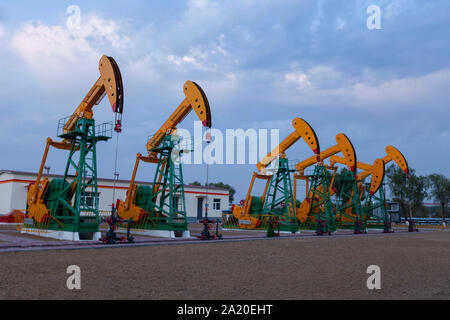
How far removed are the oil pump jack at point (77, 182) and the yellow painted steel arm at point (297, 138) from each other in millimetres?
12661

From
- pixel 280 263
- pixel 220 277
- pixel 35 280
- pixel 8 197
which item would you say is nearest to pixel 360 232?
pixel 280 263

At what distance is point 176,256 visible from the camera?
1060 cm

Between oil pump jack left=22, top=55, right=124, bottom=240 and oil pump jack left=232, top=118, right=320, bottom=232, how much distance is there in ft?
38.1

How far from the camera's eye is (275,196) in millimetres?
25484

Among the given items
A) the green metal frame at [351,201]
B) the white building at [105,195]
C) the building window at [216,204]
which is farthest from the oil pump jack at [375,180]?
the building window at [216,204]

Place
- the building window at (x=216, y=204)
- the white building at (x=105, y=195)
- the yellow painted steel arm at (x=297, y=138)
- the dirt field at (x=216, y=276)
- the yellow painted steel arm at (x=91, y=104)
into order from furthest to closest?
1. the building window at (x=216, y=204)
2. the white building at (x=105, y=195)
3. the yellow painted steel arm at (x=297, y=138)
4. the yellow painted steel arm at (x=91, y=104)
5. the dirt field at (x=216, y=276)

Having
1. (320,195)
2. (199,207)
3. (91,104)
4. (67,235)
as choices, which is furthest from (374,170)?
(67,235)

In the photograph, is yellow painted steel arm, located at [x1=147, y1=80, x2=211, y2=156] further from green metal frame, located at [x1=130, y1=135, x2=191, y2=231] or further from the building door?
the building door

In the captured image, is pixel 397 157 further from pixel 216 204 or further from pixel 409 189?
pixel 409 189

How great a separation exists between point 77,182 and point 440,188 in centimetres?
5624

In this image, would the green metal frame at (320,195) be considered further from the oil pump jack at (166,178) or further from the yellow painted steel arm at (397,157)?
the oil pump jack at (166,178)

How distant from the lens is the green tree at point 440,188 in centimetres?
5591
